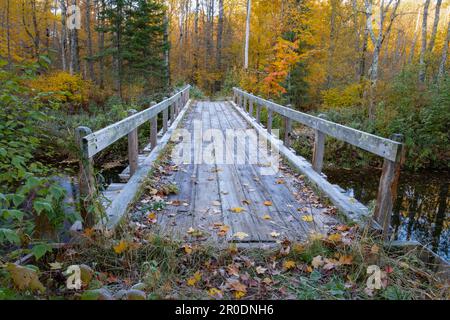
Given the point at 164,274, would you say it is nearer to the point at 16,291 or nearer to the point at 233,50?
the point at 16,291

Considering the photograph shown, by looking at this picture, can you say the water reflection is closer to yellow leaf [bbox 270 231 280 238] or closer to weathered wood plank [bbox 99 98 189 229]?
yellow leaf [bbox 270 231 280 238]

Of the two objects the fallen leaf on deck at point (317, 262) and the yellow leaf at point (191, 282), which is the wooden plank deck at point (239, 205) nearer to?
the fallen leaf on deck at point (317, 262)

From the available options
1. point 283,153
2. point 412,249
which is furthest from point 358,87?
point 412,249

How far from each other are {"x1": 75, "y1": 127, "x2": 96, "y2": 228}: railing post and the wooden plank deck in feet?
2.56

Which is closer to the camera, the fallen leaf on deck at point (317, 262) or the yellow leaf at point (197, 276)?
the yellow leaf at point (197, 276)

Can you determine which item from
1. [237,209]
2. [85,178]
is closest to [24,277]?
[85,178]

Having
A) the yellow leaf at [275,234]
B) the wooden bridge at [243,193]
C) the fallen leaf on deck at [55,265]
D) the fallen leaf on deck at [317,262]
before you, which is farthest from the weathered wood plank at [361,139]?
the fallen leaf on deck at [55,265]

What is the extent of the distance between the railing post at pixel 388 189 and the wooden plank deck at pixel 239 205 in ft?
1.87

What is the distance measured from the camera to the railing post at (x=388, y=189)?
119 inches

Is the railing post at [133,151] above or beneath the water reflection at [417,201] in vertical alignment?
above

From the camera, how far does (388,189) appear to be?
3.12 metres

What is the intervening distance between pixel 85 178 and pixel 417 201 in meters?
9.79
